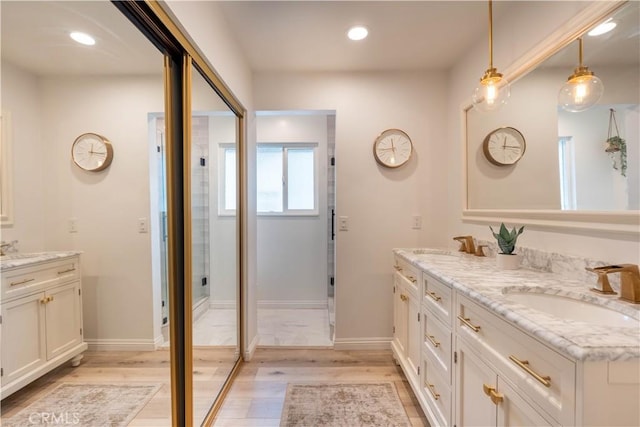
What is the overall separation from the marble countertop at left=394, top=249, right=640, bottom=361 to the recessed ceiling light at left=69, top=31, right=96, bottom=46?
1555mm

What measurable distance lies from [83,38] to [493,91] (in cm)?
186

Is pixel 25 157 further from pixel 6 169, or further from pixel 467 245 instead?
pixel 467 245

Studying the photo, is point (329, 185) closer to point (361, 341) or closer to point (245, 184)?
point (245, 184)

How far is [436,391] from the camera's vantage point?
1.48 metres

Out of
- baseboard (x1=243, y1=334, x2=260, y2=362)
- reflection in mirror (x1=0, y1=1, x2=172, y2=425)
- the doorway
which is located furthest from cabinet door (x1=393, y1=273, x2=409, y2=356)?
reflection in mirror (x1=0, y1=1, x2=172, y2=425)

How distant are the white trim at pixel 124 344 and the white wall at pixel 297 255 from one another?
2328 millimetres

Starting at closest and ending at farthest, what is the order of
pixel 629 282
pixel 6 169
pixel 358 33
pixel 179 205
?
pixel 6 169, pixel 629 282, pixel 179 205, pixel 358 33

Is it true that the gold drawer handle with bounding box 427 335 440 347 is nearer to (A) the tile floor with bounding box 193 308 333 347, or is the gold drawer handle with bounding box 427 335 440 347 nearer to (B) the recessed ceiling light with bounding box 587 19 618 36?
(A) the tile floor with bounding box 193 308 333 347

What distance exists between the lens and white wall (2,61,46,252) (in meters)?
0.65

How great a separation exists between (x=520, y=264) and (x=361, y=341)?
151 centimetres

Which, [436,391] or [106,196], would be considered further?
[436,391]

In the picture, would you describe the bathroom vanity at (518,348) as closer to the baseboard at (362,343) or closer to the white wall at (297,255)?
the baseboard at (362,343)

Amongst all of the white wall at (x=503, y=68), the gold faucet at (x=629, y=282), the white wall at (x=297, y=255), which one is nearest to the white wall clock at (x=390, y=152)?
the white wall at (x=503, y=68)

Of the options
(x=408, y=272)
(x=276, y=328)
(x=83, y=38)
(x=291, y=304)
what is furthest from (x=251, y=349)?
(x=83, y=38)
